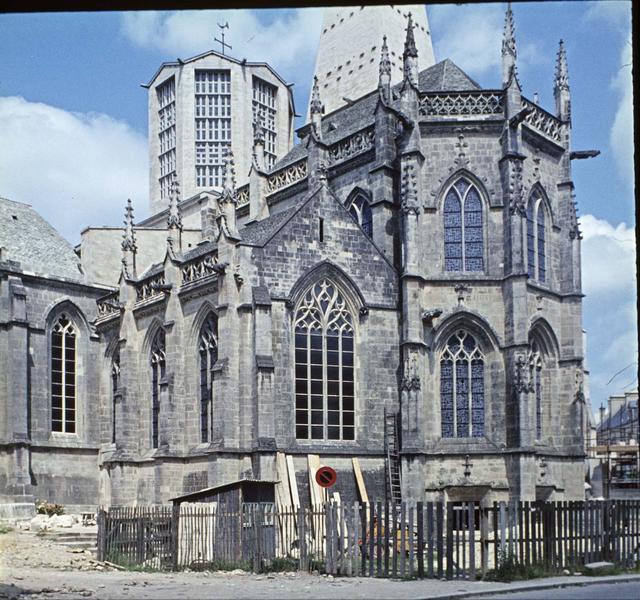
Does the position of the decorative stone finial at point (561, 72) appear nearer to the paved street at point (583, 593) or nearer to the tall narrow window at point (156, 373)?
the tall narrow window at point (156, 373)

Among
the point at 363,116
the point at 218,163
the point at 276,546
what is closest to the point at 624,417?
the point at 218,163

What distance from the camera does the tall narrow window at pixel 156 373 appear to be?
104 feet

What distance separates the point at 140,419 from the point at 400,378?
30.2ft

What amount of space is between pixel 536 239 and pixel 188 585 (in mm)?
18196

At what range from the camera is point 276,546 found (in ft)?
66.3

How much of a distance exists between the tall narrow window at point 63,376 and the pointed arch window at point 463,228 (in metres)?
14.9

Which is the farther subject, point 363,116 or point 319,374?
point 363,116

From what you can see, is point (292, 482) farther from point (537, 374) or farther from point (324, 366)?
point (537, 374)

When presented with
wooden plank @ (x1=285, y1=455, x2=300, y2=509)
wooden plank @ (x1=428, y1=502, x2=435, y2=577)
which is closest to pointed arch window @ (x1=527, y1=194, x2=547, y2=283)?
wooden plank @ (x1=285, y1=455, x2=300, y2=509)

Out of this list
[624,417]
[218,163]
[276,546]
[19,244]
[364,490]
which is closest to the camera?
[276,546]

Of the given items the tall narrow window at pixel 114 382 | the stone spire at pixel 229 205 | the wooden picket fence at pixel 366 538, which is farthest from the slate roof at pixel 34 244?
the wooden picket fence at pixel 366 538

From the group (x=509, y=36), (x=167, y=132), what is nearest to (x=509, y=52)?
(x=509, y=36)

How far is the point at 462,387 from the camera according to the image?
29594 millimetres

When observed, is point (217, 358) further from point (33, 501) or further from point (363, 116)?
point (363, 116)
